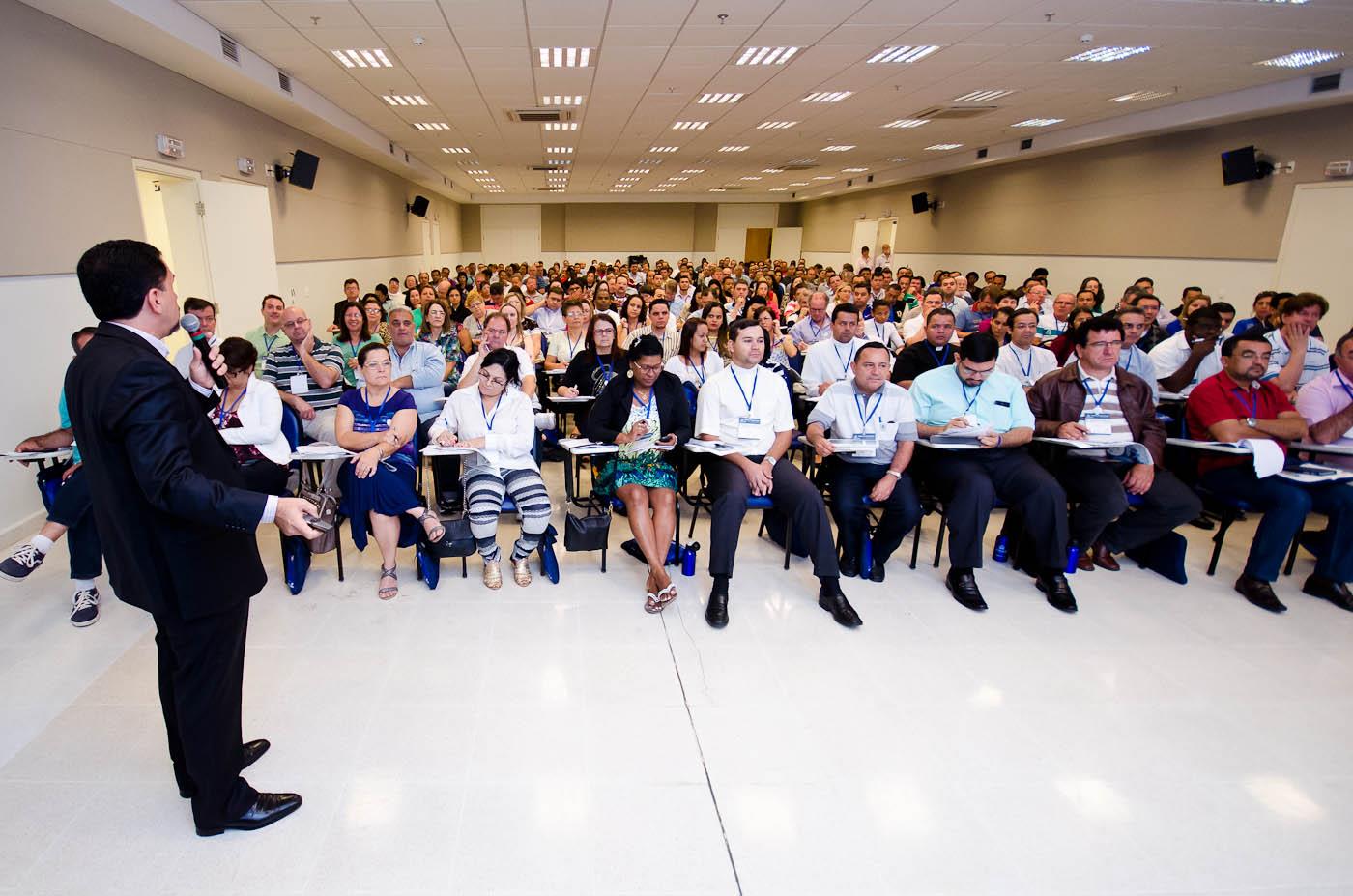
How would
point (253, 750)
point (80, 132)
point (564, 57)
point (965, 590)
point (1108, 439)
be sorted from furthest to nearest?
point (564, 57), point (80, 132), point (1108, 439), point (965, 590), point (253, 750)

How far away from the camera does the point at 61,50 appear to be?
4672mm

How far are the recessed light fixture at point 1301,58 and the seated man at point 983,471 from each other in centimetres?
627

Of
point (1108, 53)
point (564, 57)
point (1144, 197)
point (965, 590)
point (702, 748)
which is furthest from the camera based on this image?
point (1144, 197)

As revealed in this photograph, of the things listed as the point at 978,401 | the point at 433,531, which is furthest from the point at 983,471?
the point at 433,531

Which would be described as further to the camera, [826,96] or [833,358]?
[826,96]

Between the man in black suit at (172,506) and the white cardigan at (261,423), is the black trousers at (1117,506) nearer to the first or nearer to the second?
the man in black suit at (172,506)

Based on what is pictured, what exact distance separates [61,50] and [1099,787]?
296 inches

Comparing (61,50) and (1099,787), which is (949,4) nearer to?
(1099,787)

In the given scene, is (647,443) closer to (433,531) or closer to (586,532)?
(586,532)

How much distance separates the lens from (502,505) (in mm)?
3436

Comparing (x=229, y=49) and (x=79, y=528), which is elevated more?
(x=229, y=49)

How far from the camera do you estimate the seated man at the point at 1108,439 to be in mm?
3615

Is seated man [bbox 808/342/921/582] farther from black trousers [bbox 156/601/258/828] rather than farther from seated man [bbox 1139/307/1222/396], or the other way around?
seated man [bbox 1139/307/1222/396]

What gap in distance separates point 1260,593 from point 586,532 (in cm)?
366
